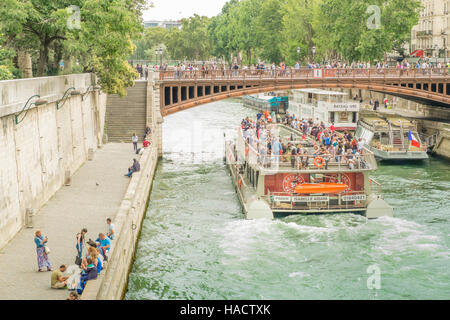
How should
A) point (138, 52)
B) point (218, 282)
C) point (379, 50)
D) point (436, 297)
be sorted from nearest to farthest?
point (436, 297) → point (218, 282) → point (379, 50) → point (138, 52)

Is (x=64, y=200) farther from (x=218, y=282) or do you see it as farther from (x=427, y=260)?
(x=427, y=260)

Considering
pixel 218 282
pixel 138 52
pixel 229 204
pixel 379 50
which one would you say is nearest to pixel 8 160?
pixel 218 282

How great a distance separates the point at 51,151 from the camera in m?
30.2

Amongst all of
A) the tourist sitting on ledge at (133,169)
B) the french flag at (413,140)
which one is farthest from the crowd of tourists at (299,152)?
the french flag at (413,140)

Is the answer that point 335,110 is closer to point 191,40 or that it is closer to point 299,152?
point 299,152

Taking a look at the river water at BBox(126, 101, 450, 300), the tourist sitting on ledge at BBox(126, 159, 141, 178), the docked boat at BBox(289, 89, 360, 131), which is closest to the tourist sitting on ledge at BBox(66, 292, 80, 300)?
the river water at BBox(126, 101, 450, 300)

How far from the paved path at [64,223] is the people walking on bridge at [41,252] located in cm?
24

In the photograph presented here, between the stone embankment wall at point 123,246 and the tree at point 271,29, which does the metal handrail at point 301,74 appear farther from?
the tree at point 271,29

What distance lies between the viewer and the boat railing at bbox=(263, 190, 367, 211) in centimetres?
3094

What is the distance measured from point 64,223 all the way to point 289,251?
8716mm

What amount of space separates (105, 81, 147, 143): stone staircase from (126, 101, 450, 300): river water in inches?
363

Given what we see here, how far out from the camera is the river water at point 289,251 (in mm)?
22688

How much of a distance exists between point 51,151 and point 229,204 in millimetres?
9933

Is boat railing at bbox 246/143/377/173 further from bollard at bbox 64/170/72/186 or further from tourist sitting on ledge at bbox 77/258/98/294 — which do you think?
tourist sitting on ledge at bbox 77/258/98/294
